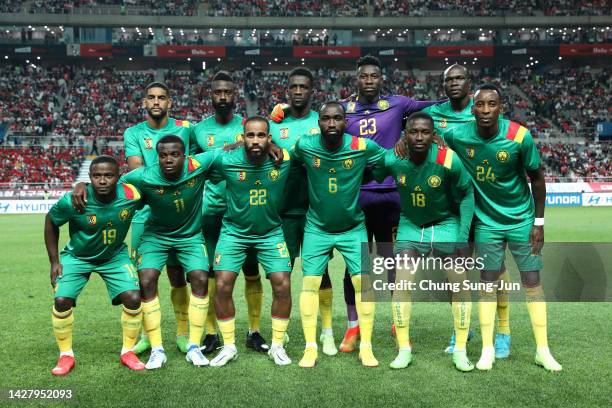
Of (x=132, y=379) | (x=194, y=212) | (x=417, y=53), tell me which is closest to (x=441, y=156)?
(x=194, y=212)

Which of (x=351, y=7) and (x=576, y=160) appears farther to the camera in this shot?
(x=351, y=7)

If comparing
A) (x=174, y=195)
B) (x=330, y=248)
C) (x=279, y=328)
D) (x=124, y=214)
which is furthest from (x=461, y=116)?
(x=124, y=214)

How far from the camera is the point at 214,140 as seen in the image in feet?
21.2

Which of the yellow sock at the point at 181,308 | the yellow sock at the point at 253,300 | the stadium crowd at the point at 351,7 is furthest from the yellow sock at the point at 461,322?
the stadium crowd at the point at 351,7

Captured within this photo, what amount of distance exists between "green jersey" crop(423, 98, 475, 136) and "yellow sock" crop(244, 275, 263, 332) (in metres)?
2.46

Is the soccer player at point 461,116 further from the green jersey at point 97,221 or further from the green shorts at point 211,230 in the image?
the green jersey at point 97,221

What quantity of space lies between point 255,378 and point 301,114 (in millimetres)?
2747

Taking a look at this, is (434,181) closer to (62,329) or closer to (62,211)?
(62,211)

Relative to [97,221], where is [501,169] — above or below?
above

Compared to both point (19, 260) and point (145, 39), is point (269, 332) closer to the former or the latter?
point (19, 260)

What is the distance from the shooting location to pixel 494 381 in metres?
5.05

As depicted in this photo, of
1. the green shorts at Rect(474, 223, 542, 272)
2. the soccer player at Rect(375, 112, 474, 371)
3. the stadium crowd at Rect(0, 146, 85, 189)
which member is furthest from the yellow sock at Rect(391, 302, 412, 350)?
the stadium crowd at Rect(0, 146, 85, 189)

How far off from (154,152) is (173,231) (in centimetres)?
110

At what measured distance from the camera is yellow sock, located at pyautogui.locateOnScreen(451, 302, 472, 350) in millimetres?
5551
